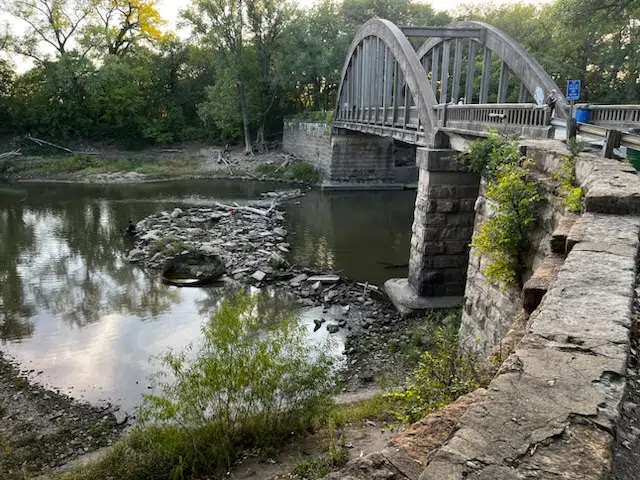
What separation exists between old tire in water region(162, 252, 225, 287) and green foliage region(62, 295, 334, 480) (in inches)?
287

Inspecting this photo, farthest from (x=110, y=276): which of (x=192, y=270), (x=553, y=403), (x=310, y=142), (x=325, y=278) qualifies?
(x=310, y=142)

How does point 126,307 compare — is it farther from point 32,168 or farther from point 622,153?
point 32,168

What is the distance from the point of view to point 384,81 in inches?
798

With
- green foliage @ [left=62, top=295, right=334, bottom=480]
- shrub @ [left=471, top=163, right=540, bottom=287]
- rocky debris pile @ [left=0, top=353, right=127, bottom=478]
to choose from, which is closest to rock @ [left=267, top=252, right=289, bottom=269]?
rocky debris pile @ [left=0, top=353, right=127, bottom=478]

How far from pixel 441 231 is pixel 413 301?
5.77ft

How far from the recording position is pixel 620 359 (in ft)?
7.82

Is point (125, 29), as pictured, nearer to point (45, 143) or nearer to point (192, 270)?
point (45, 143)

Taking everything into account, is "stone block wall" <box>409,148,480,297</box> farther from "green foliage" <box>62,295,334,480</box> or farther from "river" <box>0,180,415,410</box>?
"green foliage" <box>62,295,334,480</box>

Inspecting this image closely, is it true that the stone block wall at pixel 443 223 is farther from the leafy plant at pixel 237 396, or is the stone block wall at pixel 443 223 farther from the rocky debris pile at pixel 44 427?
the rocky debris pile at pixel 44 427

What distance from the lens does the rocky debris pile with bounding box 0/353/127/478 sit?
266 inches

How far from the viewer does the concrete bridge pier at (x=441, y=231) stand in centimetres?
1146

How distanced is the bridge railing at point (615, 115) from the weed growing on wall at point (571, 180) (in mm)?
2158

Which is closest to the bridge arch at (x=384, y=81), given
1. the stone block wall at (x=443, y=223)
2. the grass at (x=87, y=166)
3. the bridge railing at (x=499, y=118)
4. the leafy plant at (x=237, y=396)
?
the bridge railing at (x=499, y=118)

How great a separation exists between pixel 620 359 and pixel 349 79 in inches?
1046
